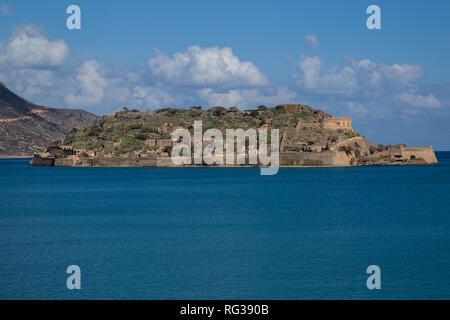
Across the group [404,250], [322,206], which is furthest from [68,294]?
[322,206]

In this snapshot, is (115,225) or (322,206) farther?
(322,206)

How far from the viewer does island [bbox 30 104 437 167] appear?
120m

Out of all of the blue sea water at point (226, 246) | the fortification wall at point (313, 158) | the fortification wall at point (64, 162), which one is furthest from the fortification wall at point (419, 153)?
the blue sea water at point (226, 246)

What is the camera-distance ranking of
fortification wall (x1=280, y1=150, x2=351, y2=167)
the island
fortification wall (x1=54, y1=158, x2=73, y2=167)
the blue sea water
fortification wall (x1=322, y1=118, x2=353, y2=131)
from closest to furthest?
the blue sea water → fortification wall (x1=280, y1=150, x2=351, y2=167) → the island → fortification wall (x1=322, y1=118, x2=353, y2=131) → fortification wall (x1=54, y1=158, x2=73, y2=167)

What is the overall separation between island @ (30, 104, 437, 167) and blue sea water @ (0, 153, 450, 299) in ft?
193

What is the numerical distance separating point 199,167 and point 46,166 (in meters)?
36.9

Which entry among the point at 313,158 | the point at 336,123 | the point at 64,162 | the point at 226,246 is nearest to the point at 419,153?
the point at 336,123

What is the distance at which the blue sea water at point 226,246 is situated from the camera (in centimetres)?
2334

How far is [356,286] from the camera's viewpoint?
2356 cm

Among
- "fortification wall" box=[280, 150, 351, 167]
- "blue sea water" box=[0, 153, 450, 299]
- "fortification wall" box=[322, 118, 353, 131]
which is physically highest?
"fortification wall" box=[322, 118, 353, 131]

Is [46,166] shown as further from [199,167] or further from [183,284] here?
[183,284]

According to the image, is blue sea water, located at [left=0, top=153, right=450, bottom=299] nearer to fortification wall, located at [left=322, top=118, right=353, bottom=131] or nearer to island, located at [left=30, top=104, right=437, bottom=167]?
island, located at [left=30, top=104, right=437, bottom=167]

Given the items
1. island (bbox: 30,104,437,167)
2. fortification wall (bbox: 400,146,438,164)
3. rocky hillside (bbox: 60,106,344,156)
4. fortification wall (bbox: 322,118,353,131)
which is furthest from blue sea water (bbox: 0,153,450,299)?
fortification wall (bbox: 400,146,438,164)

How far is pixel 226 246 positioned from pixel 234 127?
10834 cm
